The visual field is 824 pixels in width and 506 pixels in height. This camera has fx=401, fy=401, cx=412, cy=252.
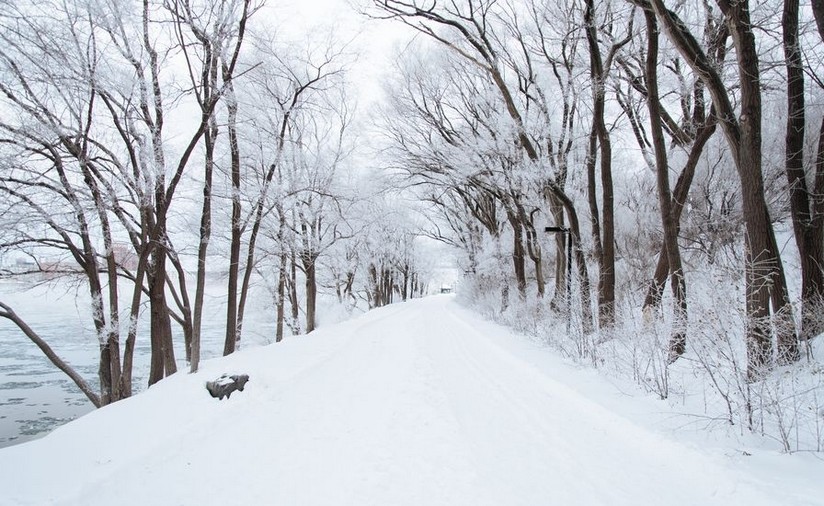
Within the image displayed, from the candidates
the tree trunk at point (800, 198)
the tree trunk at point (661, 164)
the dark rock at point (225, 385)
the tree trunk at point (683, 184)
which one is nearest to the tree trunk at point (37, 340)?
the dark rock at point (225, 385)

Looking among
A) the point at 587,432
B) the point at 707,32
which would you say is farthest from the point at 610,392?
the point at 707,32

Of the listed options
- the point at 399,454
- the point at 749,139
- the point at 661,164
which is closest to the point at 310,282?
the point at 661,164

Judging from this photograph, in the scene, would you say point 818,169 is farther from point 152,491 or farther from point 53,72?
point 53,72

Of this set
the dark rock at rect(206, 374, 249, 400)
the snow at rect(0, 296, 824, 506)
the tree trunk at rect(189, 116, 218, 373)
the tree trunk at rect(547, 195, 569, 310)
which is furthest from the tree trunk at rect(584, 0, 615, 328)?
the tree trunk at rect(189, 116, 218, 373)

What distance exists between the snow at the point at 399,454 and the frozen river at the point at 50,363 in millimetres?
8708

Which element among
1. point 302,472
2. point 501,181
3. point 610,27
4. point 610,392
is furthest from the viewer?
point 501,181

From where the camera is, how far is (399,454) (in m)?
3.52

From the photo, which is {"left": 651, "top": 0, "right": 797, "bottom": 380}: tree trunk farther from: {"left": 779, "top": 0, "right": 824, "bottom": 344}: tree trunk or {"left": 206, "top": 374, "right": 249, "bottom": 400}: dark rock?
{"left": 206, "top": 374, "right": 249, "bottom": 400}: dark rock

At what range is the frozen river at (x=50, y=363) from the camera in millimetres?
11586

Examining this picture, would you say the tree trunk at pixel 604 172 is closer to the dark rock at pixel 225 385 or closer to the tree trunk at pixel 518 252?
the dark rock at pixel 225 385

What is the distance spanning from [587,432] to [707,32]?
7802 mm

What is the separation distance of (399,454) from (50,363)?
24119 millimetres

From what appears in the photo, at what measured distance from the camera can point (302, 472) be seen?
3.27 meters

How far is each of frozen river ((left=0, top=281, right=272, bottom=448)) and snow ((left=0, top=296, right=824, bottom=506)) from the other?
8708 millimetres
